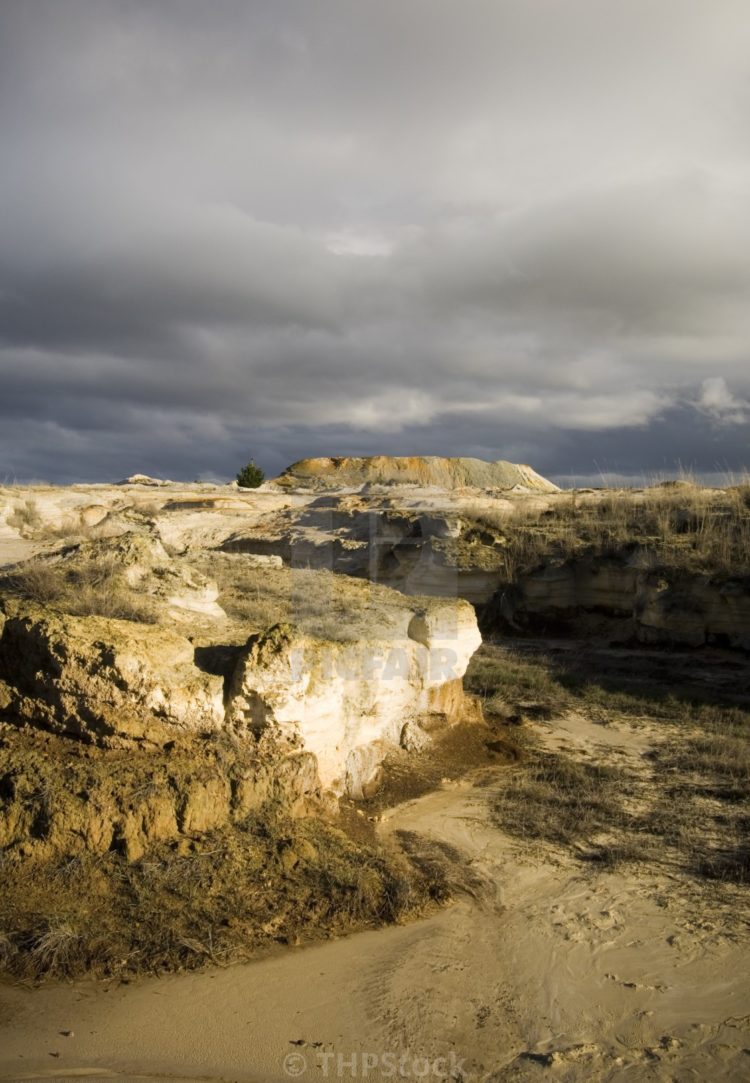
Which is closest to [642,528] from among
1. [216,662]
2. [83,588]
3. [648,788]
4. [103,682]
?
[648,788]

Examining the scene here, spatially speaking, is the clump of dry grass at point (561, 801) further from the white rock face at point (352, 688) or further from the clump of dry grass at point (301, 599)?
the clump of dry grass at point (301, 599)

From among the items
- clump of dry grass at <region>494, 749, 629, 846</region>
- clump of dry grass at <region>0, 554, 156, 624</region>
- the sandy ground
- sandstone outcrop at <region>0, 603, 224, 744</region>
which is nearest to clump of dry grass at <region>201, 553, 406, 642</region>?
clump of dry grass at <region>0, 554, 156, 624</region>

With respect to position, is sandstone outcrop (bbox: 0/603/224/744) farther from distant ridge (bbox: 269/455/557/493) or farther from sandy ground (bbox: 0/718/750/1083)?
distant ridge (bbox: 269/455/557/493)

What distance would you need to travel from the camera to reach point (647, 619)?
45.0 ft

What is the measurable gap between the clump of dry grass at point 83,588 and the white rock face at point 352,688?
4.00ft

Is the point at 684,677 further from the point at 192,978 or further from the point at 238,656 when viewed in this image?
the point at 192,978

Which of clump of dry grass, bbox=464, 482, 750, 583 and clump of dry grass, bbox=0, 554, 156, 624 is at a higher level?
clump of dry grass, bbox=464, 482, 750, 583

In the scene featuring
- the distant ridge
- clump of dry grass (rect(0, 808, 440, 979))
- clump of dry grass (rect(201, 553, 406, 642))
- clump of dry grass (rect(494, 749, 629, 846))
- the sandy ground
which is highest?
the distant ridge

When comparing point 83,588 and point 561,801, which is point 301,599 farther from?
point 561,801

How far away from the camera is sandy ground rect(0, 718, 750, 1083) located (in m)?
3.19

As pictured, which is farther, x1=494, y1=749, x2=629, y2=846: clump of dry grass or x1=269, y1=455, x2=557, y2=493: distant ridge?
x1=269, y1=455, x2=557, y2=493: distant ridge

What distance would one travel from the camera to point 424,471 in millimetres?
40188

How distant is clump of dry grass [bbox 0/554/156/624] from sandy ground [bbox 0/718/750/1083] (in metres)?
2.80

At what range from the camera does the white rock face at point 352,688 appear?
5246 mm
